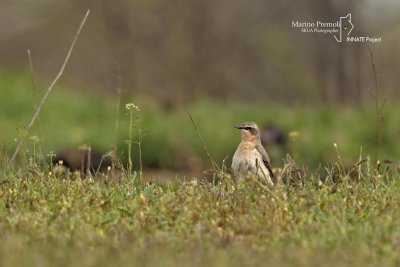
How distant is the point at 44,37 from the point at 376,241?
21174mm

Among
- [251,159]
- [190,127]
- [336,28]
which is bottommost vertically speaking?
[190,127]

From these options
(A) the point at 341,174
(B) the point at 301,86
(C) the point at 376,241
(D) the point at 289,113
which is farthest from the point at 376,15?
(C) the point at 376,241

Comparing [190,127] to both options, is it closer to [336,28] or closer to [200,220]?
[336,28]

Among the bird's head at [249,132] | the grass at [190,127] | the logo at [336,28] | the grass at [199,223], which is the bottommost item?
the grass at [190,127]

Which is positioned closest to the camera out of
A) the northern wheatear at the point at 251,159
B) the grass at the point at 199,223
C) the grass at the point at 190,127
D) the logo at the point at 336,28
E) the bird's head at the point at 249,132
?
the grass at the point at 199,223

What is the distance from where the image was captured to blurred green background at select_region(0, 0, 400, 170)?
1363cm

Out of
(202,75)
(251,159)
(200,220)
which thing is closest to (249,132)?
(251,159)

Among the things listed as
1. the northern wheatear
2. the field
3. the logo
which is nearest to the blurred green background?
the logo

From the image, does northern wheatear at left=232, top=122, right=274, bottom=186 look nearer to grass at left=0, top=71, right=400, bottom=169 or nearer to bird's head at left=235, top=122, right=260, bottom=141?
bird's head at left=235, top=122, right=260, bottom=141

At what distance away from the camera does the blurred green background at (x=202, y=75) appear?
13.6 metres

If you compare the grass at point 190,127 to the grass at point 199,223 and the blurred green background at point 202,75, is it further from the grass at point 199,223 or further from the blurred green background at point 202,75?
the grass at point 199,223

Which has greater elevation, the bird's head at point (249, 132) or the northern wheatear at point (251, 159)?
the bird's head at point (249, 132)

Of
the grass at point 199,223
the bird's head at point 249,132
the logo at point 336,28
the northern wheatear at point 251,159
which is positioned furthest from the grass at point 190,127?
the grass at point 199,223

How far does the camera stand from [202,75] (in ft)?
66.9
